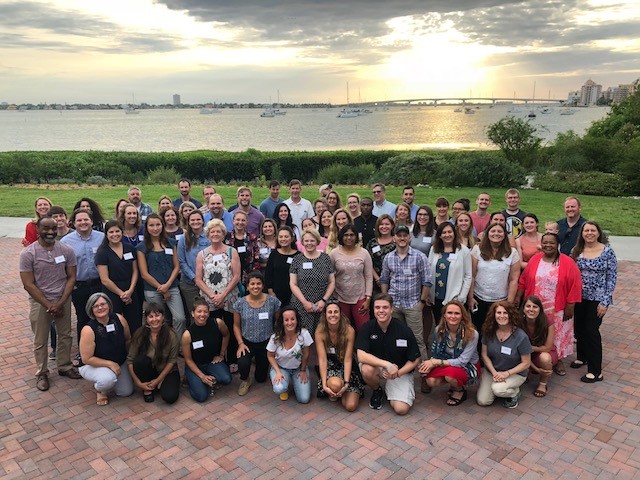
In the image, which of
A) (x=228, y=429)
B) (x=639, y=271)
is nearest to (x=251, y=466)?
(x=228, y=429)

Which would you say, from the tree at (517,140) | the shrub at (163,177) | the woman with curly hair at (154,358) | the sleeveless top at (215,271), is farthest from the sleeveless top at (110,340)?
the tree at (517,140)

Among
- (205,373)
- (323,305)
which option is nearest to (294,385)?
(323,305)

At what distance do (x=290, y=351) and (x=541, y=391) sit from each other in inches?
115

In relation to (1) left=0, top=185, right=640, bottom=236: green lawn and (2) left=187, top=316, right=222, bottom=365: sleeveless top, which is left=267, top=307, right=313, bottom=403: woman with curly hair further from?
(1) left=0, top=185, right=640, bottom=236: green lawn

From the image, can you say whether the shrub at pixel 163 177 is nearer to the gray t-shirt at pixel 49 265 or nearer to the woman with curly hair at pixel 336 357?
the gray t-shirt at pixel 49 265

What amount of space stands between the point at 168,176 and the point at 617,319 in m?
21.6

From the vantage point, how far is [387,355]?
571 cm

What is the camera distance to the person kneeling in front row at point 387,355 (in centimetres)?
559

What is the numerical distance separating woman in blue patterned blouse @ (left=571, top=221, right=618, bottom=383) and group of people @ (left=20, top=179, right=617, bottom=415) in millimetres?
17

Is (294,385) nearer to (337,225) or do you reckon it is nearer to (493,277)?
(337,225)

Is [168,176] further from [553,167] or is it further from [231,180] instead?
[553,167]

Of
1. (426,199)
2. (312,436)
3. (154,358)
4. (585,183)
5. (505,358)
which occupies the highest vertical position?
(585,183)

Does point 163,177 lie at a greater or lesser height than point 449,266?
lesser

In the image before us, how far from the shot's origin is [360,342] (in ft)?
18.9
